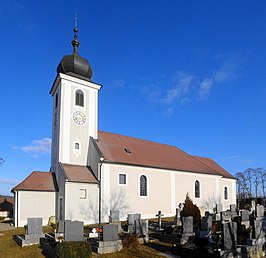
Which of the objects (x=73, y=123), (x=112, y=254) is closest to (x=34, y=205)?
(x=73, y=123)

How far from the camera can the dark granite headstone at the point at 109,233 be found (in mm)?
12250

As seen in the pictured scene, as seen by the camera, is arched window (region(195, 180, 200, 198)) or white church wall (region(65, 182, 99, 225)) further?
arched window (region(195, 180, 200, 198))

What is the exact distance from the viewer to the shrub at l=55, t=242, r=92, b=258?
34.7 feet

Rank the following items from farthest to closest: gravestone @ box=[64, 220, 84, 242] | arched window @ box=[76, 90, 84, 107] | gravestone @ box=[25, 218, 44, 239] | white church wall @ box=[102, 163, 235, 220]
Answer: arched window @ box=[76, 90, 84, 107] → white church wall @ box=[102, 163, 235, 220] → gravestone @ box=[25, 218, 44, 239] → gravestone @ box=[64, 220, 84, 242]

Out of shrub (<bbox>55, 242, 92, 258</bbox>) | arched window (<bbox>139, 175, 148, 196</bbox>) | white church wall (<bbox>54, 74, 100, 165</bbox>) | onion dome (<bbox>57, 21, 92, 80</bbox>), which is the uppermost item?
onion dome (<bbox>57, 21, 92, 80</bbox>)

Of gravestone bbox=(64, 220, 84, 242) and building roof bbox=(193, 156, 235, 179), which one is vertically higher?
building roof bbox=(193, 156, 235, 179)

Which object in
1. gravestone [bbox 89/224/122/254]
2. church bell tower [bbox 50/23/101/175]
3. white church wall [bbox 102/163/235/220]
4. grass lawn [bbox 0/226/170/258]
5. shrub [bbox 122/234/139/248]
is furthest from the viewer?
church bell tower [bbox 50/23/101/175]

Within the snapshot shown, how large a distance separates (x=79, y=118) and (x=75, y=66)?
476 cm

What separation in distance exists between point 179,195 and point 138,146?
6.17 m

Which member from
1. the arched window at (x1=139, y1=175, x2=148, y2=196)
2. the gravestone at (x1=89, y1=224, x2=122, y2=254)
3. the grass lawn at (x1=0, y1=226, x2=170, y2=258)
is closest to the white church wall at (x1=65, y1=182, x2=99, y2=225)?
the arched window at (x1=139, y1=175, x2=148, y2=196)

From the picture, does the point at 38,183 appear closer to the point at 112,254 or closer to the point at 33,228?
the point at 33,228

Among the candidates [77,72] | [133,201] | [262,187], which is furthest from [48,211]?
[262,187]

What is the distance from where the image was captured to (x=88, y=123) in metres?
26.2

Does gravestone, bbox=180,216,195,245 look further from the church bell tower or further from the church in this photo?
the church bell tower
